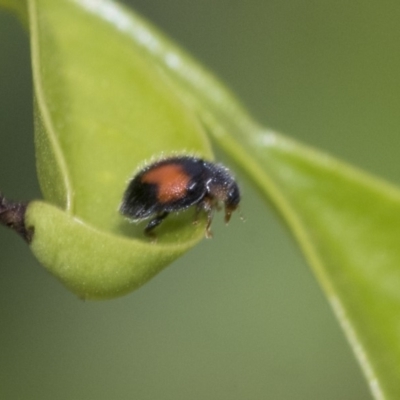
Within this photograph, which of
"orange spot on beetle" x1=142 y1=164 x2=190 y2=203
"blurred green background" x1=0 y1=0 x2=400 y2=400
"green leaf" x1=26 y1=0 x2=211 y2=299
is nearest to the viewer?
"green leaf" x1=26 y1=0 x2=211 y2=299

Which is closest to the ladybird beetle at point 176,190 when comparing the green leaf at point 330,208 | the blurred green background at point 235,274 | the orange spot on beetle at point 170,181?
the orange spot on beetle at point 170,181

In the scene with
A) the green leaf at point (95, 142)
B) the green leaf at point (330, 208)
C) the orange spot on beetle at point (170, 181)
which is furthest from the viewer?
the orange spot on beetle at point (170, 181)

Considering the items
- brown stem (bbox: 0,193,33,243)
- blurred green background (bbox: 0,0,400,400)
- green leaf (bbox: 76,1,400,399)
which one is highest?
blurred green background (bbox: 0,0,400,400)

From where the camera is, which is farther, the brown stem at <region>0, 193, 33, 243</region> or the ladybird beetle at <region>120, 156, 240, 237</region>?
the ladybird beetle at <region>120, 156, 240, 237</region>

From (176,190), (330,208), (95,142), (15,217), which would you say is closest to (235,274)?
(176,190)

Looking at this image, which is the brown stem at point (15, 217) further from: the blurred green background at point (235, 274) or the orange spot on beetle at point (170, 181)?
the blurred green background at point (235, 274)

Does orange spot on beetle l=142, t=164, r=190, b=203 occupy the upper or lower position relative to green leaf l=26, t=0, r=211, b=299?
upper

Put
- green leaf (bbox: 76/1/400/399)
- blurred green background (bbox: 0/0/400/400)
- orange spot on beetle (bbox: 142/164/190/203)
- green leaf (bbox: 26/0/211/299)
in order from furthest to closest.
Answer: blurred green background (bbox: 0/0/400/400) < orange spot on beetle (bbox: 142/164/190/203) < green leaf (bbox: 76/1/400/399) < green leaf (bbox: 26/0/211/299)

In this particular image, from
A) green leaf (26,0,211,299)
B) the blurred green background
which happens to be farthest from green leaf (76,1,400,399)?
the blurred green background

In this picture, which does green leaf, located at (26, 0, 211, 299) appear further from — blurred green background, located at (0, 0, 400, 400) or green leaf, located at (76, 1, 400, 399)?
blurred green background, located at (0, 0, 400, 400)
